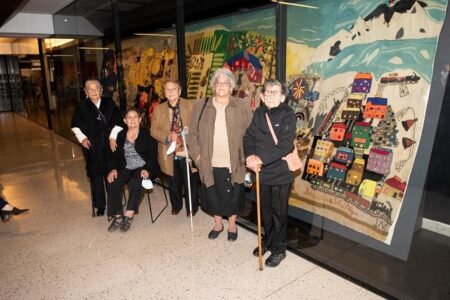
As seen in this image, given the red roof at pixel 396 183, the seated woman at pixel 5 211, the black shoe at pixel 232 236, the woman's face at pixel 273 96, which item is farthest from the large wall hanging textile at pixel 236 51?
the seated woman at pixel 5 211

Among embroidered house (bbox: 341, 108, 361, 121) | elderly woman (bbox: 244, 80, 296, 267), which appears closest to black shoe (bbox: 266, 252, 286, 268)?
elderly woman (bbox: 244, 80, 296, 267)

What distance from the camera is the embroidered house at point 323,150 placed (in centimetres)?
270

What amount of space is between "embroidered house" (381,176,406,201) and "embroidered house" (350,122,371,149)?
30 cm

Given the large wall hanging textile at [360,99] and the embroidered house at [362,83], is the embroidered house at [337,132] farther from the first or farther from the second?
the embroidered house at [362,83]

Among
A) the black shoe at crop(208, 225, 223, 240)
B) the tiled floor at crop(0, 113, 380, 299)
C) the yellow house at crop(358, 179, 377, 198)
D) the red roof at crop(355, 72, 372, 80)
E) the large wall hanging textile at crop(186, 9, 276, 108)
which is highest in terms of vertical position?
the large wall hanging textile at crop(186, 9, 276, 108)

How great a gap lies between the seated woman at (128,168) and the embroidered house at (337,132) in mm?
1752

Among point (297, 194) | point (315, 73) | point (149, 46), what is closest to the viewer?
point (315, 73)

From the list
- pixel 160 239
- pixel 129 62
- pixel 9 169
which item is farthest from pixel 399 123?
pixel 9 169

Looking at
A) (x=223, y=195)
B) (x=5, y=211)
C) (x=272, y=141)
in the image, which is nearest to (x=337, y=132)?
(x=272, y=141)

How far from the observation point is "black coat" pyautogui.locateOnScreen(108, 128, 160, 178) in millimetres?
3348

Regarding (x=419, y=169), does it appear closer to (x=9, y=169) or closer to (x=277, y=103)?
(x=277, y=103)

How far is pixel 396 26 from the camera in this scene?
86.1 inches

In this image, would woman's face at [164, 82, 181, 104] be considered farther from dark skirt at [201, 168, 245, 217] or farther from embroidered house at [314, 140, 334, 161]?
embroidered house at [314, 140, 334, 161]

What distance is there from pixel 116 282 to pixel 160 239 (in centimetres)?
68
